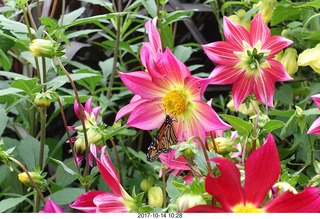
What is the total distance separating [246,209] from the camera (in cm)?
38

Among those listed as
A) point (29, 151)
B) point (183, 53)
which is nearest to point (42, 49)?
point (29, 151)

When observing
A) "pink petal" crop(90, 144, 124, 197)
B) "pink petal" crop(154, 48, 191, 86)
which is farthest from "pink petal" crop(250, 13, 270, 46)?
"pink petal" crop(90, 144, 124, 197)

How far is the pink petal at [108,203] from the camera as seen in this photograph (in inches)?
17.6

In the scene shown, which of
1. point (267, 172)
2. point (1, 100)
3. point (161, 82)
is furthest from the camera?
point (1, 100)

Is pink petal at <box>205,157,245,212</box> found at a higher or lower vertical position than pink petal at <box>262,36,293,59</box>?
lower

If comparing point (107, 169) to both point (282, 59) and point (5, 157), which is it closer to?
point (5, 157)

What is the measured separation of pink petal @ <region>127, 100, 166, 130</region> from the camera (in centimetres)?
54

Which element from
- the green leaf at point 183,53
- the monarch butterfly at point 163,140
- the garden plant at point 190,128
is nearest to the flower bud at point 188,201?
the garden plant at point 190,128

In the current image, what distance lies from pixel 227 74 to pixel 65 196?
332 mm

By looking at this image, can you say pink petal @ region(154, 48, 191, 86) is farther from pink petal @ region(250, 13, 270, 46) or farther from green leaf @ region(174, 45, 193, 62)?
green leaf @ region(174, 45, 193, 62)

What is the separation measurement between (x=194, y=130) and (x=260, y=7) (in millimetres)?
347

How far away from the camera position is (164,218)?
0.37m

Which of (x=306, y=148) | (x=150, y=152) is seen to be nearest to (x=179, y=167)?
(x=150, y=152)

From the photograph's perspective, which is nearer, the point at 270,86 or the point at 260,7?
the point at 270,86
